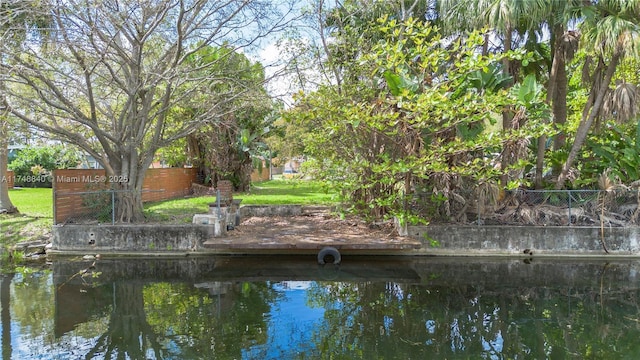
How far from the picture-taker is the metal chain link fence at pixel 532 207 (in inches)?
478

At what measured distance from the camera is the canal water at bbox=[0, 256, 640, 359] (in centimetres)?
624

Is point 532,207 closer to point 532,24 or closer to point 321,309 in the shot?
point 532,24

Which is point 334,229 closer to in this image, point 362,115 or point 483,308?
point 362,115

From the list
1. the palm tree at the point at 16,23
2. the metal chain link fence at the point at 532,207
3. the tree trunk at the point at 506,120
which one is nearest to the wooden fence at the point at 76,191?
the palm tree at the point at 16,23

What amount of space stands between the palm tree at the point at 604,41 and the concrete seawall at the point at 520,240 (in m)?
1.93

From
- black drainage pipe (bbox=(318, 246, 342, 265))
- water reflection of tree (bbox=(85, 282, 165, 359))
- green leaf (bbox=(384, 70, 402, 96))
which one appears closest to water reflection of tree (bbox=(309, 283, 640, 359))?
black drainage pipe (bbox=(318, 246, 342, 265))

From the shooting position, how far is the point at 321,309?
793cm

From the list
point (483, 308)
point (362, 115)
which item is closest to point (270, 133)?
point (362, 115)

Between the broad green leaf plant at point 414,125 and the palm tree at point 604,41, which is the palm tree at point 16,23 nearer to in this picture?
the broad green leaf plant at point 414,125

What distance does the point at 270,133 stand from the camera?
25.5 metres

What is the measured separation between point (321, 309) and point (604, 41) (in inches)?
387

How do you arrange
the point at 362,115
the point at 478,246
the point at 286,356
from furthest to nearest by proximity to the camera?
1. the point at 478,246
2. the point at 362,115
3. the point at 286,356

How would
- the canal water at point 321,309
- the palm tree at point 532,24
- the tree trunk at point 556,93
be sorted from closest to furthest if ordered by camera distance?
1. the canal water at point 321,309
2. the palm tree at point 532,24
3. the tree trunk at point 556,93

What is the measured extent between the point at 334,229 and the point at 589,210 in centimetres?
715
